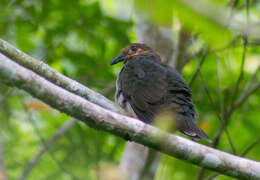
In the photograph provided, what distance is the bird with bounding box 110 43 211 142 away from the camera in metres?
3.17

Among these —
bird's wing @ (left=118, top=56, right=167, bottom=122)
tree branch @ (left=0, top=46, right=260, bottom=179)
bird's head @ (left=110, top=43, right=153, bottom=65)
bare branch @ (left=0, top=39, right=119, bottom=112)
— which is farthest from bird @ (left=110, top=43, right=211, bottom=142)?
tree branch @ (left=0, top=46, right=260, bottom=179)

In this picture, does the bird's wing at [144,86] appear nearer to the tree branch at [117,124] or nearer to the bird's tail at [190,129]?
the bird's tail at [190,129]

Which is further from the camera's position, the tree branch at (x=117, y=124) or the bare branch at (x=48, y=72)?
the bare branch at (x=48, y=72)

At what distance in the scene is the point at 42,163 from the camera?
4.43 meters

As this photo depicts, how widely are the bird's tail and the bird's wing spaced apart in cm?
33

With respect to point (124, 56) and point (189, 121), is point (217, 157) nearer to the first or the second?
point (189, 121)

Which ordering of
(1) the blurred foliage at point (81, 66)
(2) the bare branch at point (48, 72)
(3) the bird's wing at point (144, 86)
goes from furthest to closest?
1. (1) the blurred foliage at point (81, 66)
2. (3) the bird's wing at point (144, 86)
3. (2) the bare branch at point (48, 72)

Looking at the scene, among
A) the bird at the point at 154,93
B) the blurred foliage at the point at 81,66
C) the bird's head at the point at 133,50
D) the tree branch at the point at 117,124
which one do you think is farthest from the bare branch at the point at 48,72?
the bird's head at the point at 133,50

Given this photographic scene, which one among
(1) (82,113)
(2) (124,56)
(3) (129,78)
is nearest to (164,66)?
(3) (129,78)

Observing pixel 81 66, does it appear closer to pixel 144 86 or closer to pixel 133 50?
pixel 133 50

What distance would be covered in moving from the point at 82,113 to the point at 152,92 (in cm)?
180

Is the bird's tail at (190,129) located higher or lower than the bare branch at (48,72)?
lower

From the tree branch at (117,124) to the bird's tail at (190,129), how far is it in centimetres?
95

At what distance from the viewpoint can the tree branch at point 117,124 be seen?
1374mm
